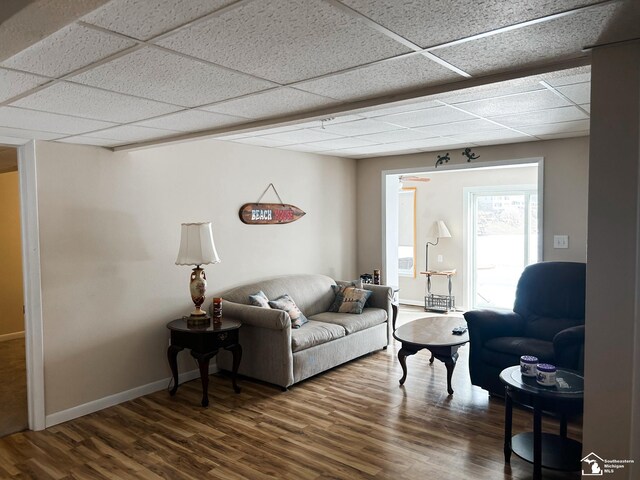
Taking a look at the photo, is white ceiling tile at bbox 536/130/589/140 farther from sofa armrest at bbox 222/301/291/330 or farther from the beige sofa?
sofa armrest at bbox 222/301/291/330

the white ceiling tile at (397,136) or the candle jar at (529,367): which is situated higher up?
the white ceiling tile at (397,136)

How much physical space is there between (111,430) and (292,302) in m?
2.02

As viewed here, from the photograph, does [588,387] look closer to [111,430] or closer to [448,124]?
[448,124]

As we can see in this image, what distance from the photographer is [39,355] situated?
3.70 m

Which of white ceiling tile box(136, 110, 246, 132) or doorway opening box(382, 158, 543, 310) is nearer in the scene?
white ceiling tile box(136, 110, 246, 132)

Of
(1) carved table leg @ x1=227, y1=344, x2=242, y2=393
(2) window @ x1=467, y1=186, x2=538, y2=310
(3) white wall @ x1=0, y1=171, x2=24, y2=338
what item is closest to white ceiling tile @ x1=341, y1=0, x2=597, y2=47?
(1) carved table leg @ x1=227, y1=344, x2=242, y2=393

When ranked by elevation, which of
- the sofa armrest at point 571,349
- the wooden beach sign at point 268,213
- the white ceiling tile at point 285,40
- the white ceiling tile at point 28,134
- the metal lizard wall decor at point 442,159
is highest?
the metal lizard wall decor at point 442,159

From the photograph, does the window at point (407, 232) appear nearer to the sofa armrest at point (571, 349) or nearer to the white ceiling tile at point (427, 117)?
the white ceiling tile at point (427, 117)

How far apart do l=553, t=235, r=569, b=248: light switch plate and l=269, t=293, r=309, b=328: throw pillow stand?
2.70 m

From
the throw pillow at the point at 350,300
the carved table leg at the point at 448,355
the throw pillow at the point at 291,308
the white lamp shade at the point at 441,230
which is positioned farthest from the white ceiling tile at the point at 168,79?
the white lamp shade at the point at 441,230

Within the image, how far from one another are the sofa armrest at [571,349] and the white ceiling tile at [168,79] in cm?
276

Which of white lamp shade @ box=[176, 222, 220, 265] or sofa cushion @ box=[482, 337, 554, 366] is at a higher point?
white lamp shade @ box=[176, 222, 220, 265]

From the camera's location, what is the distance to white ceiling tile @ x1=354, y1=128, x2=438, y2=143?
4.38 meters

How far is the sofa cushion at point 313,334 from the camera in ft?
14.4
